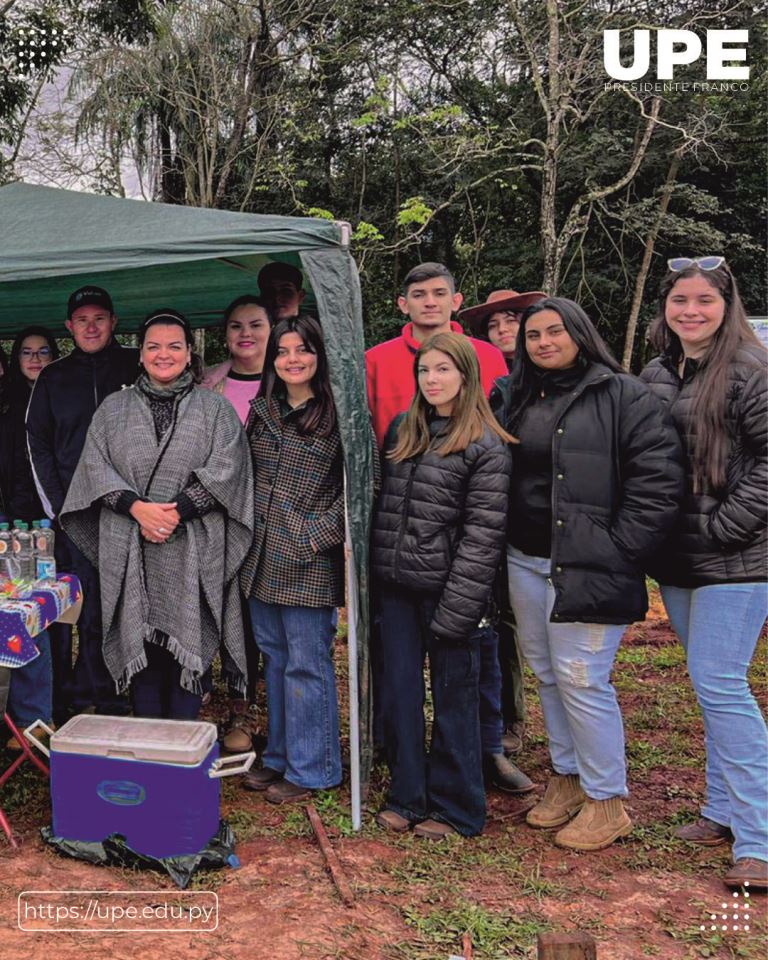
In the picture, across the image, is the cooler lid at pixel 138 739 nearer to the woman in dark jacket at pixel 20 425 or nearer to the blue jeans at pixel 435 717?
the blue jeans at pixel 435 717

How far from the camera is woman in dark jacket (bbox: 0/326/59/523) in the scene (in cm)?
409

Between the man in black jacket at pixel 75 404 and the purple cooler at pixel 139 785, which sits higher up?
the man in black jacket at pixel 75 404

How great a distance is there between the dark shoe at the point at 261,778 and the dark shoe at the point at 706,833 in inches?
61.7

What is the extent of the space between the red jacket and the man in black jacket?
43.3 inches

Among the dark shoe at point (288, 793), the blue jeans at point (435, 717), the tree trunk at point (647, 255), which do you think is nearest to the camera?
the blue jeans at point (435, 717)

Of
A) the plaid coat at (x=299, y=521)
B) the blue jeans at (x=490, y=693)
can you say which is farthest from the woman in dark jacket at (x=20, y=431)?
the blue jeans at (x=490, y=693)

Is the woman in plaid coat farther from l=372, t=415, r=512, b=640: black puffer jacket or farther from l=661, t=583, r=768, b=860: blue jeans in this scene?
l=661, t=583, r=768, b=860: blue jeans

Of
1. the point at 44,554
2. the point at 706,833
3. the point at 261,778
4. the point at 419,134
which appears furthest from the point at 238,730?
the point at 419,134

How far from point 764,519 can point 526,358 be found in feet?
3.14

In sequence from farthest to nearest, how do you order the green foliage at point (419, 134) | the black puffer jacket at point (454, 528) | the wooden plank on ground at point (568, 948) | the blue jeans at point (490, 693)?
→ 1. the green foliage at point (419, 134)
2. the blue jeans at point (490, 693)
3. the black puffer jacket at point (454, 528)
4. the wooden plank on ground at point (568, 948)

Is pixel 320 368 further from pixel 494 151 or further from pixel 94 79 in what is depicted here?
pixel 94 79

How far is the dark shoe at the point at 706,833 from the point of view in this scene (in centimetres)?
319

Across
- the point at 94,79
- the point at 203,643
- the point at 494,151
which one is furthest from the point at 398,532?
the point at 94,79

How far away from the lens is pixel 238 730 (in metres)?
3.97
